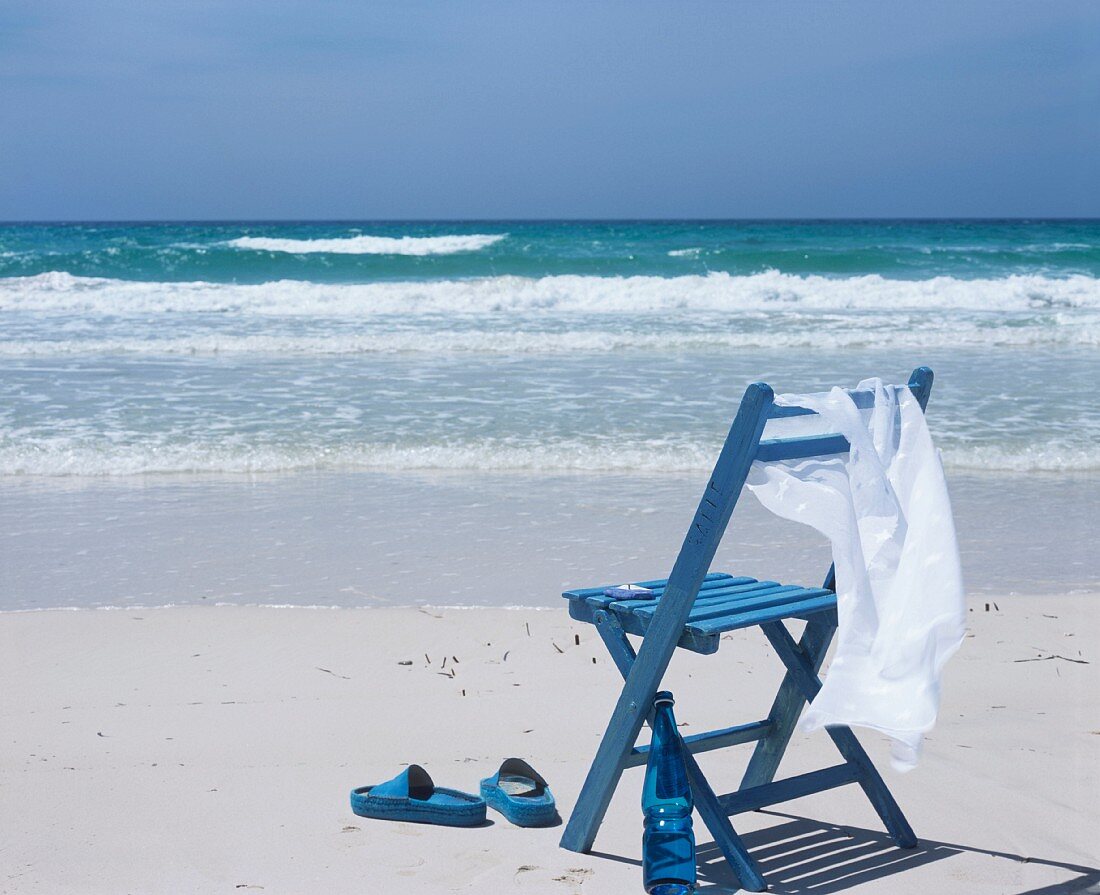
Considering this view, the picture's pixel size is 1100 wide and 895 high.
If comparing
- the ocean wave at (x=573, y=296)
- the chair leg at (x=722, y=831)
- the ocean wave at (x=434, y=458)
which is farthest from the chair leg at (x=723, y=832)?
the ocean wave at (x=573, y=296)

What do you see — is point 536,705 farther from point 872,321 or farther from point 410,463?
point 872,321

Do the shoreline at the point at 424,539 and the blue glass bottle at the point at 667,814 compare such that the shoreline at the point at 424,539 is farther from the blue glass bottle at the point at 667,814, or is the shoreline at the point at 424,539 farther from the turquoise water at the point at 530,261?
the turquoise water at the point at 530,261

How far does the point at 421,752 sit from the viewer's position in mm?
3439

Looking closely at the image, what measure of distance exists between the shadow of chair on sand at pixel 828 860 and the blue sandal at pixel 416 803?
34 centimetres

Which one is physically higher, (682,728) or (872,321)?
(872,321)

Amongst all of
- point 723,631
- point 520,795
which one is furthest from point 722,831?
point 520,795

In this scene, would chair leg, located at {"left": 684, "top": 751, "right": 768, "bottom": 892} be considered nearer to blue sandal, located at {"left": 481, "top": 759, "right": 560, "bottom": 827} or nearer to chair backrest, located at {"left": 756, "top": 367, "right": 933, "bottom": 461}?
blue sandal, located at {"left": 481, "top": 759, "right": 560, "bottom": 827}

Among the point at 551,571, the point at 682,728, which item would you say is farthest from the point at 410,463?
the point at 682,728

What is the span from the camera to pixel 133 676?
13.3 ft

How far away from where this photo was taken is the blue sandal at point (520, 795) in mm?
2945

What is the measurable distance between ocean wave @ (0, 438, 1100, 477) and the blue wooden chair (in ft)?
15.5

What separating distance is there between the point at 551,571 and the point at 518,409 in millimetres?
4278

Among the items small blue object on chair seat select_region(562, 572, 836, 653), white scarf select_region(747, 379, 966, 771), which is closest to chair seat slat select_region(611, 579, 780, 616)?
small blue object on chair seat select_region(562, 572, 836, 653)

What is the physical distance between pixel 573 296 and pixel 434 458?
1445 centimetres
